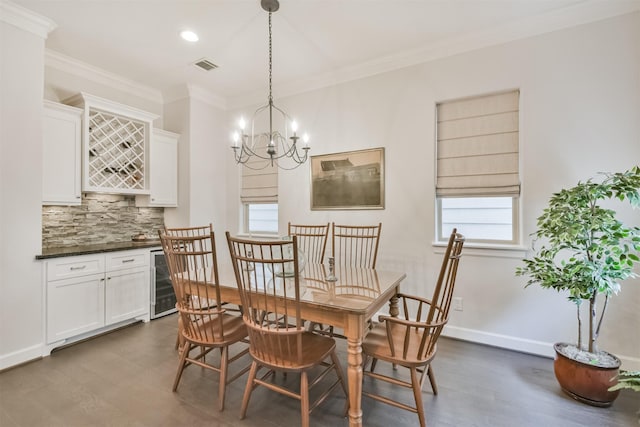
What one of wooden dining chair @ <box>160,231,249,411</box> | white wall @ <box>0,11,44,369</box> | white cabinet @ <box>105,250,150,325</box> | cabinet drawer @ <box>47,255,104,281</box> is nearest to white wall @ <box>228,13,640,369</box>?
wooden dining chair @ <box>160,231,249,411</box>

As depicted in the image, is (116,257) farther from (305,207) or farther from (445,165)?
(445,165)

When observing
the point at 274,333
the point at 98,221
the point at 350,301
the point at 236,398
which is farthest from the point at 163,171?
the point at 350,301

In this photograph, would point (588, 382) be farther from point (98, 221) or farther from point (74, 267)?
point (98, 221)

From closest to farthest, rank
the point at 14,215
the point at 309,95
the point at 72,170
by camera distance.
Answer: the point at 14,215 < the point at 72,170 < the point at 309,95

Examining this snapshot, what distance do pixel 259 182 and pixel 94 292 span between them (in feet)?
7.72

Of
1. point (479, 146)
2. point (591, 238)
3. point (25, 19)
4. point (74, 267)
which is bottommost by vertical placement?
point (74, 267)

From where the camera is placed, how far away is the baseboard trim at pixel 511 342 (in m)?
2.35

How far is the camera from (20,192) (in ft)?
8.29

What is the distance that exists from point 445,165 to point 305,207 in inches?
70.6

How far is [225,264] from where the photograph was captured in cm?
283

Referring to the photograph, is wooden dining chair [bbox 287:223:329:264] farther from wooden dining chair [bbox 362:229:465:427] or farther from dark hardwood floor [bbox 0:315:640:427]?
wooden dining chair [bbox 362:229:465:427]

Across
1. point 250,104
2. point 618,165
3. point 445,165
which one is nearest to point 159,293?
point 250,104

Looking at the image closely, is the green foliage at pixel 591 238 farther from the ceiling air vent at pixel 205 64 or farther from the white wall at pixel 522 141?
the ceiling air vent at pixel 205 64

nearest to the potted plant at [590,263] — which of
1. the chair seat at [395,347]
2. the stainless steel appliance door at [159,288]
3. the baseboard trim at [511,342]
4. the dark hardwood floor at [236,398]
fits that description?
the dark hardwood floor at [236,398]
